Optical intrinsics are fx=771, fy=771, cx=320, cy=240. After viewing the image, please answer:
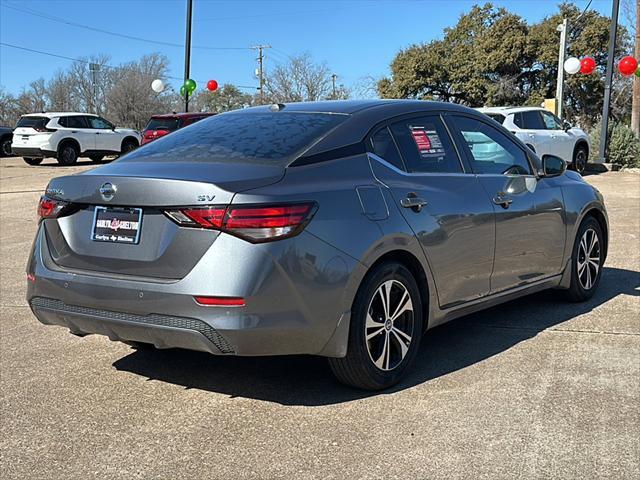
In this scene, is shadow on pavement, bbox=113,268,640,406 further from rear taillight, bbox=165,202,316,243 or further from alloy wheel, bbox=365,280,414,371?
rear taillight, bbox=165,202,316,243

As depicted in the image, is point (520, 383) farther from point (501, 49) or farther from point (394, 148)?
point (501, 49)

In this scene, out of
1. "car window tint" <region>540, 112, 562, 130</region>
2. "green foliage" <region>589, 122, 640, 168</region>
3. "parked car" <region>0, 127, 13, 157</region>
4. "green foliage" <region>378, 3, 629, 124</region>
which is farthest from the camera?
"green foliage" <region>378, 3, 629, 124</region>

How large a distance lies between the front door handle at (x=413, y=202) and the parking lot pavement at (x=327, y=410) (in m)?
1.00

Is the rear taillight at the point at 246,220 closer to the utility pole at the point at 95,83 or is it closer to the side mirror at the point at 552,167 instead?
the side mirror at the point at 552,167

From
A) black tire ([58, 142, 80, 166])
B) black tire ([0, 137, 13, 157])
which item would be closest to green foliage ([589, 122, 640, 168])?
black tire ([58, 142, 80, 166])

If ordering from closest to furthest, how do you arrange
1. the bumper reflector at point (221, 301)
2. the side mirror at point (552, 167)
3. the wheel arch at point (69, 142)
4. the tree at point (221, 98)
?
the bumper reflector at point (221, 301) → the side mirror at point (552, 167) → the wheel arch at point (69, 142) → the tree at point (221, 98)

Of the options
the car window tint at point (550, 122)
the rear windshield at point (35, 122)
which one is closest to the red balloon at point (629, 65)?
the car window tint at point (550, 122)

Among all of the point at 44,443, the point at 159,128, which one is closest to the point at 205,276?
the point at 44,443

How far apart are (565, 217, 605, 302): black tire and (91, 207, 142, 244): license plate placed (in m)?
3.64

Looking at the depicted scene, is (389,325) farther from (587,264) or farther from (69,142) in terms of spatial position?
(69,142)

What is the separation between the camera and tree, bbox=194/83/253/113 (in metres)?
79.1

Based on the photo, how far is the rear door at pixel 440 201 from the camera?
4.41m

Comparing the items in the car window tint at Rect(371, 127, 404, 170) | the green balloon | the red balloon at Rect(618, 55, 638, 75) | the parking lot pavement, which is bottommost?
the parking lot pavement

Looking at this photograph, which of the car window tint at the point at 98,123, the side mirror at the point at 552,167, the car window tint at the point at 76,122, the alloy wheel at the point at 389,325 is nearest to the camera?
the alloy wheel at the point at 389,325
